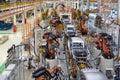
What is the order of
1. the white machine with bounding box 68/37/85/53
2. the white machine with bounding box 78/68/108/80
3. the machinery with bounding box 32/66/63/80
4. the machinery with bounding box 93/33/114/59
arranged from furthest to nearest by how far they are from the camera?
the machinery with bounding box 93/33/114/59, the white machine with bounding box 68/37/85/53, the white machine with bounding box 78/68/108/80, the machinery with bounding box 32/66/63/80

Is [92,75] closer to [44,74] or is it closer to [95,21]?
[44,74]

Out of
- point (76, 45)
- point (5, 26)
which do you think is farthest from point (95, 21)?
point (5, 26)

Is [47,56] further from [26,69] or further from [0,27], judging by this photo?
[0,27]

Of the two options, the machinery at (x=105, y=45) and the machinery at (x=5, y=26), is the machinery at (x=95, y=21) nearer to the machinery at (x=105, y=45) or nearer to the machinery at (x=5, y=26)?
the machinery at (x=105, y=45)

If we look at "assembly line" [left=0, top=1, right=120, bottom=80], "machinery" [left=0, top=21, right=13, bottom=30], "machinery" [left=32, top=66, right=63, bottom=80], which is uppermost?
"machinery" [left=32, top=66, right=63, bottom=80]

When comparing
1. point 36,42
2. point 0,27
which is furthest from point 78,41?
point 0,27

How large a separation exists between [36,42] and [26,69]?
1844mm

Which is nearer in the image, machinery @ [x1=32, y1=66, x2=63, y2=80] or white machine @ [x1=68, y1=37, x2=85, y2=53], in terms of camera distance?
machinery @ [x1=32, y1=66, x2=63, y2=80]

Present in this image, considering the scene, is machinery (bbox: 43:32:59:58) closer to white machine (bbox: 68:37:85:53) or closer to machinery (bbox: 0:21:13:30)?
white machine (bbox: 68:37:85:53)

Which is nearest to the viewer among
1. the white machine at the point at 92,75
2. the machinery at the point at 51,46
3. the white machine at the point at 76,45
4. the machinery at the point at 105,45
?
the white machine at the point at 92,75

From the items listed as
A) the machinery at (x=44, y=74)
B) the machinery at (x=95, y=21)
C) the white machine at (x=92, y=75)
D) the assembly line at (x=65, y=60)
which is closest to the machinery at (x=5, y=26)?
the machinery at (x=95, y=21)

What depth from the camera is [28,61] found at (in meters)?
11.2

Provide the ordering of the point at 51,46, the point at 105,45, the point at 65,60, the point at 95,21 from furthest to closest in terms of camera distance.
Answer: the point at 95,21 < the point at 65,60 < the point at 105,45 < the point at 51,46

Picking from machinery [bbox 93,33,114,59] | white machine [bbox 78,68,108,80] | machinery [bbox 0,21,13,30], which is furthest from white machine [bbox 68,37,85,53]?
machinery [bbox 0,21,13,30]
